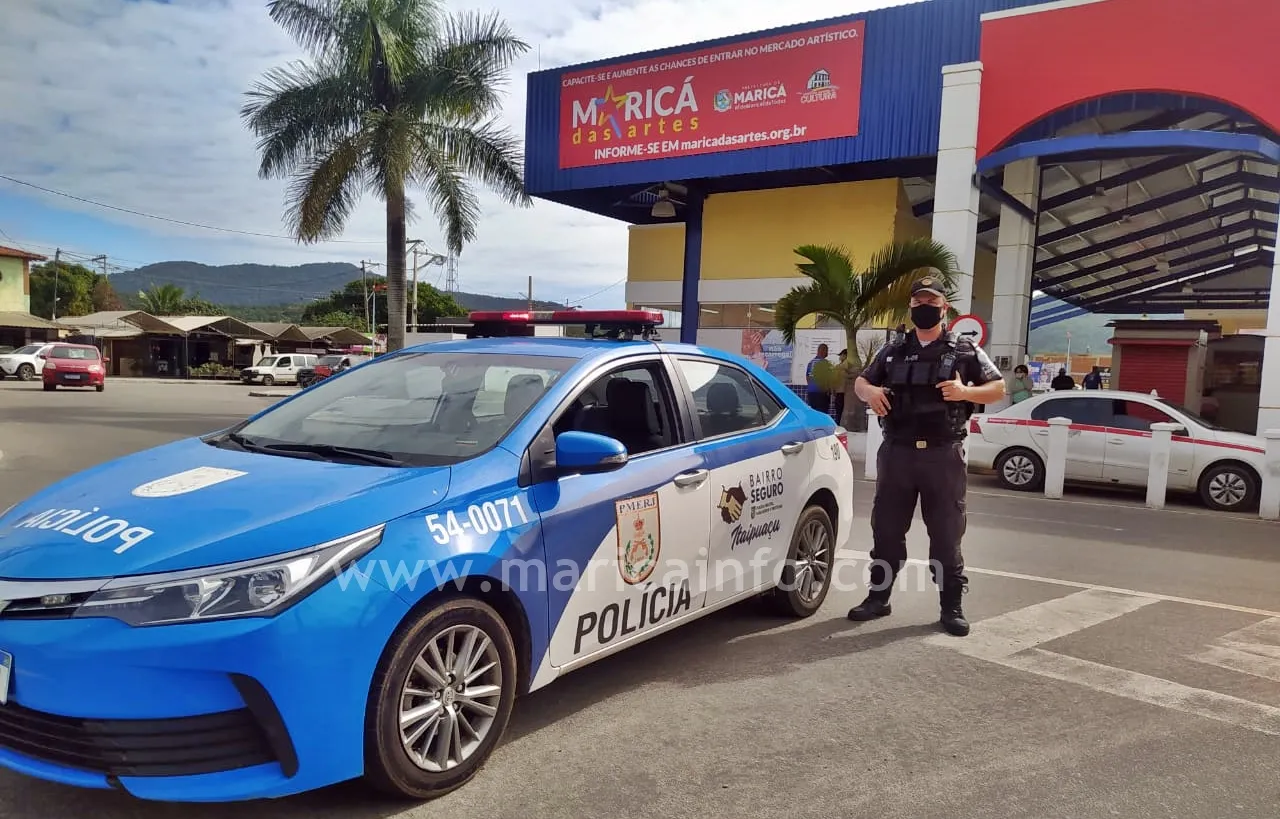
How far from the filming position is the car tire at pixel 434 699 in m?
2.66

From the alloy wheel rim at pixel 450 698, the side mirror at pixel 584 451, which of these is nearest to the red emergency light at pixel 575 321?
the side mirror at pixel 584 451

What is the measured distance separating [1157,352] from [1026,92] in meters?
6.86

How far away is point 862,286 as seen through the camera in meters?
14.1

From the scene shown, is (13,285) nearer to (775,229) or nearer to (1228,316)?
(775,229)

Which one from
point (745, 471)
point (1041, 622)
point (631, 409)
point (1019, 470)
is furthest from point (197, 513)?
point (1019, 470)

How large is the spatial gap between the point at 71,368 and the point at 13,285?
1051 inches

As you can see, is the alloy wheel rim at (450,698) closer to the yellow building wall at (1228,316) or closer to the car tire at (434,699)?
the car tire at (434,699)

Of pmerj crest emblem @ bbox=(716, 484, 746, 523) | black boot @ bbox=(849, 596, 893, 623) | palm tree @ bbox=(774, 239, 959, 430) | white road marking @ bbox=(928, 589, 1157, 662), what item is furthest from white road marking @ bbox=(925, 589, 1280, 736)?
palm tree @ bbox=(774, 239, 959, 430)

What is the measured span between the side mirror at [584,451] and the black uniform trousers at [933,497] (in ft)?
7.34

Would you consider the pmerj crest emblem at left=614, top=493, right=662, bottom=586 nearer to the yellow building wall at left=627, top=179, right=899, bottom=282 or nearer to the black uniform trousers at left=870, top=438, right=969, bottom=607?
the black uniform trousers at left=870, top=438, right=969, bottom=607

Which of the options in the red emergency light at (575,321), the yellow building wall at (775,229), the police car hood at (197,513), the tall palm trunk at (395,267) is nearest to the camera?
the police car hood at (197,513)

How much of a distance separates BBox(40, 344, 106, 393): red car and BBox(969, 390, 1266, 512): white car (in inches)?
1074

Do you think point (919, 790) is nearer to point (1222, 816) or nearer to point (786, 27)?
point (1222, 816)

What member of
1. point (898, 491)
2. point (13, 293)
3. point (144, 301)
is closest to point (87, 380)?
point (13, 293)
